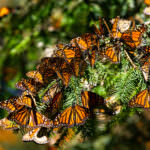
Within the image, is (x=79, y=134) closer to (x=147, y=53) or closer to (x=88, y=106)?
(x=88, y=106)

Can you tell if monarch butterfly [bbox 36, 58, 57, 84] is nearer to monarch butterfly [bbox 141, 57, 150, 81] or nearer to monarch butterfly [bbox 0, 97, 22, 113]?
monarch butterfly [bbox 0, 97, 22, 113]

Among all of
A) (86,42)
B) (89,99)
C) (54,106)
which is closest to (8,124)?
(54,106)

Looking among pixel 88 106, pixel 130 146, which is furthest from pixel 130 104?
pixel 130 146

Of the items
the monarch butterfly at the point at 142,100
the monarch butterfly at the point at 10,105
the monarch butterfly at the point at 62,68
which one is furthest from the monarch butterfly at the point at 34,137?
the monarch butterfly at the point at 142,100

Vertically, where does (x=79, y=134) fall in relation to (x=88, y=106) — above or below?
below

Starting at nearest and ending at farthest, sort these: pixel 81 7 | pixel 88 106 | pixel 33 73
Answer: pixel 88 106, pixel 33 73, pixel 81 7

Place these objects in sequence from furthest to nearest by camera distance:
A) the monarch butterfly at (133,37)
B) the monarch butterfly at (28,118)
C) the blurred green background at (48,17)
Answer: the blurred green background at (48,17)
the monarch butterfly at (133,37)
the monarch butterfly at (28,118)

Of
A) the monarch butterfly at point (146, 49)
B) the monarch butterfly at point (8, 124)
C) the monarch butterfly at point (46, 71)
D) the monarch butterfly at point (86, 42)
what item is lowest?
the monarch butterfly at point (8, 124)

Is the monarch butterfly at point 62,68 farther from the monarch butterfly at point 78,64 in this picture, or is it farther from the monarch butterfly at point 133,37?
the monarch butterfly at point 133,37

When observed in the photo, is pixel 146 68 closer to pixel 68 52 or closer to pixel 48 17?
pixel 68 52
